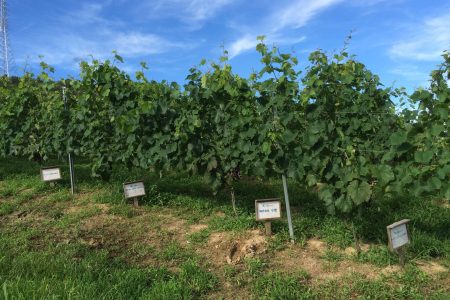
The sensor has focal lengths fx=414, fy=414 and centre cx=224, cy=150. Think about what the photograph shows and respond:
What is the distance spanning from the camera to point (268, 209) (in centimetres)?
422

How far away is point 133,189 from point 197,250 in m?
1.66

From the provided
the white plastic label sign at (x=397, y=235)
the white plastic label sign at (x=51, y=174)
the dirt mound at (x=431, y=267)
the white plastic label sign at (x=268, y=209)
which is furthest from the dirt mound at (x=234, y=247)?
the white plastic label sign at (x=51, y=174)

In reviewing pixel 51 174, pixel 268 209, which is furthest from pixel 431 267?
pixel 51 174

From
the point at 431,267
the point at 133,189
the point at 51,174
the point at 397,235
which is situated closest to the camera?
the point at 397,235

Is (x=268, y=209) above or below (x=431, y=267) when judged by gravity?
above

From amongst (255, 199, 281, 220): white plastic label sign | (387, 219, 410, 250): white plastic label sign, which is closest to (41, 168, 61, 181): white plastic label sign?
(255, 199, 281, 220): white plastic label sign

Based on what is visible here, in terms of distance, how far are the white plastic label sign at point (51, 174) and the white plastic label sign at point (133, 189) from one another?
169cm

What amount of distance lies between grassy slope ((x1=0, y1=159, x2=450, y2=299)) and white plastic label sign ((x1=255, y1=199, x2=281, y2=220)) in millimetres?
216

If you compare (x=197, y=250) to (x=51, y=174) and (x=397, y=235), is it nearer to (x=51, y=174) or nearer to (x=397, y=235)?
(x=397, y=235)

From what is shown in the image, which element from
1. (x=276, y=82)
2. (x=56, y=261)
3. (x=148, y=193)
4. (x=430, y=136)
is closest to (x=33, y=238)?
(x=56, y=261)

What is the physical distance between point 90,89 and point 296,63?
318 cm

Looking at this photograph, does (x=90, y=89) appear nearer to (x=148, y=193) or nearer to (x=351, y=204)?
(x=148, y=193)

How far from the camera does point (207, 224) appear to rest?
4.78m

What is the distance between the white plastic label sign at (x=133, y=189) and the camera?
5.33 meters
